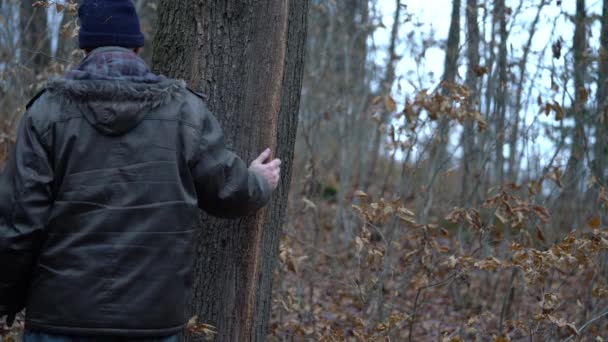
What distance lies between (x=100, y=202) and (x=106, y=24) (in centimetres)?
67

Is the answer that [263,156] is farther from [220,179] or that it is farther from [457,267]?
[457,267]

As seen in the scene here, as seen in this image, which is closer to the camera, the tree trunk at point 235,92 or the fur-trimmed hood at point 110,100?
the fur-trimmed hood at point 110,100

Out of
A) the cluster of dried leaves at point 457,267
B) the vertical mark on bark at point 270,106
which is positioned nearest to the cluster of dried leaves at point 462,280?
the cluster of dried leaves at point 457,267

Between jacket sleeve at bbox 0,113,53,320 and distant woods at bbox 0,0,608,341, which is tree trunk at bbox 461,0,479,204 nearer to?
distant woods at bbox 0,0,608,341

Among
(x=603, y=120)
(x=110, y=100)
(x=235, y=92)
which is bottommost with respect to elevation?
(x=110, y=100)

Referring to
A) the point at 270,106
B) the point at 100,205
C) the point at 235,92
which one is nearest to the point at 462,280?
the point at 270,106

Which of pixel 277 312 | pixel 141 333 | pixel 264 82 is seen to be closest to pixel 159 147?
pixel 141 333

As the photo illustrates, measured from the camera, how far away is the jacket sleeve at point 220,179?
2557 millimetres

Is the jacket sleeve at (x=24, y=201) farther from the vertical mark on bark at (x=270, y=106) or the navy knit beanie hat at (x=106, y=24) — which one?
the vertical mark on bark at (x=270, y=106)

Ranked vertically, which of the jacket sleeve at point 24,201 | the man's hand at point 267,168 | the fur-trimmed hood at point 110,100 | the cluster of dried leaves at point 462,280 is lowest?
the cluster of dried leaves at point 462,280

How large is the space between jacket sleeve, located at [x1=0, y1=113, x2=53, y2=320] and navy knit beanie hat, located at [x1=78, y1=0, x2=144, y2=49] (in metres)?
0.38

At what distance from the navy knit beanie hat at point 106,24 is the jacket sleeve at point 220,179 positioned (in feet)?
1.40

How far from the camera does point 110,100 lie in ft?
7.96

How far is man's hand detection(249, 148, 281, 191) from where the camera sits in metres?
2.93
